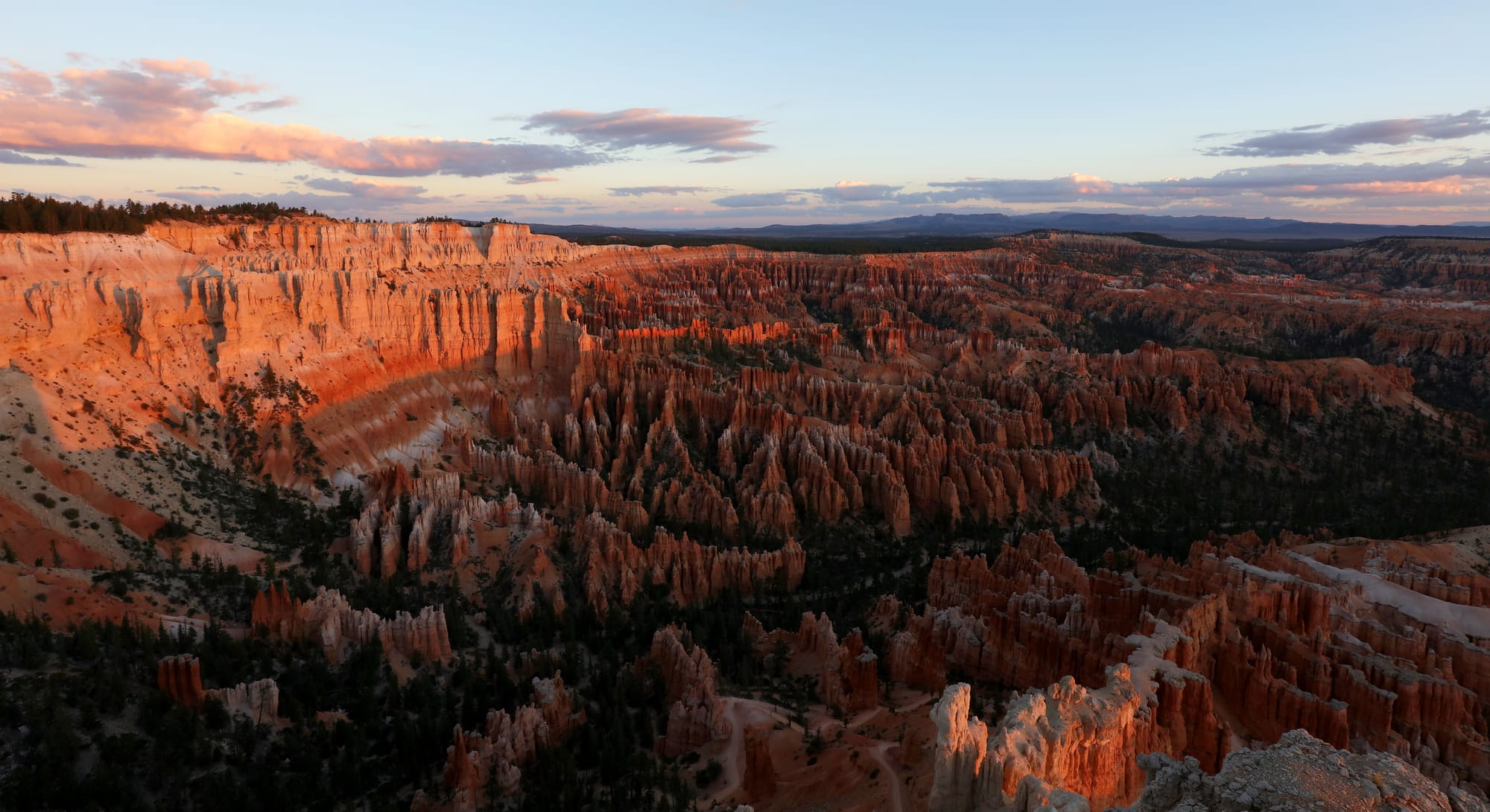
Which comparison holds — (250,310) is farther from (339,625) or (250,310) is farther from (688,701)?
(688,701)

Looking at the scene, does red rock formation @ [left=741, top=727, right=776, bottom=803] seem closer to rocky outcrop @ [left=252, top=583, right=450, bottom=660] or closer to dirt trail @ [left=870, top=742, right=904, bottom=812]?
dirt trail @ [left=870, top=742, right=904, bottom=812]

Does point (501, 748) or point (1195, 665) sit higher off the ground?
point (1195, 665)

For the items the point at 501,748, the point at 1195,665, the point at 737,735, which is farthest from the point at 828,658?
the point at 1195,665

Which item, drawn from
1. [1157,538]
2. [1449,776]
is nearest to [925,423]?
[1157,538]

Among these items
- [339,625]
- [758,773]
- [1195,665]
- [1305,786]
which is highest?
[1305,786]

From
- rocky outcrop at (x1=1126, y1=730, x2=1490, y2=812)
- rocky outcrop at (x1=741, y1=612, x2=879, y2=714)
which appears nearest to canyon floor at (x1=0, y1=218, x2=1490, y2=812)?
rocky outcrop at (x1=1126, y1=730, x2=1490, y2=812)

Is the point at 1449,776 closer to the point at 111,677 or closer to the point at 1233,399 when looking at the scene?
the point at 111,677

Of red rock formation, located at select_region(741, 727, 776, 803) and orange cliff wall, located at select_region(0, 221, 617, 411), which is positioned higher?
orange cliff wall, located at select_region(0, 221, 617, 411)
